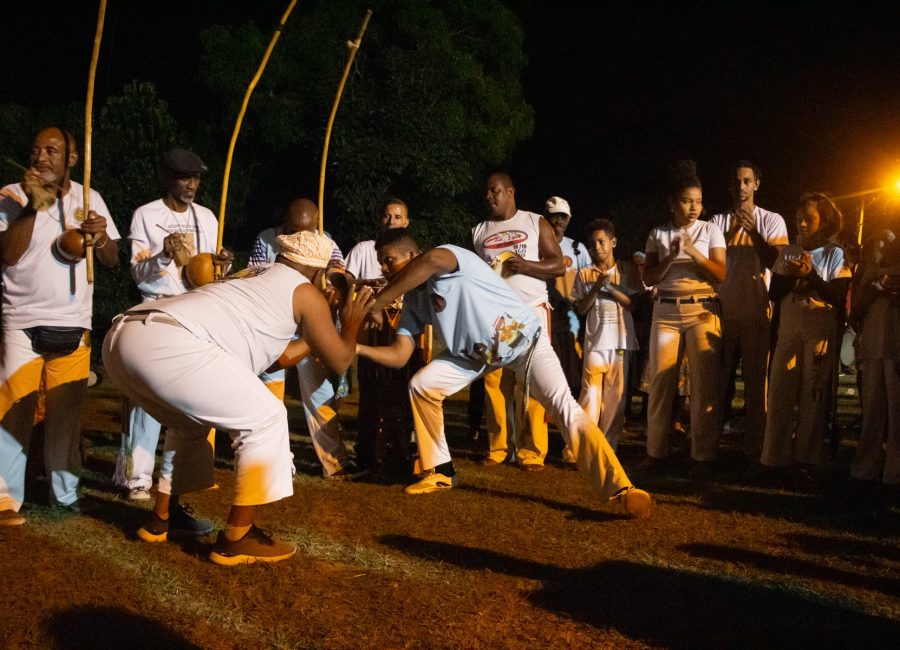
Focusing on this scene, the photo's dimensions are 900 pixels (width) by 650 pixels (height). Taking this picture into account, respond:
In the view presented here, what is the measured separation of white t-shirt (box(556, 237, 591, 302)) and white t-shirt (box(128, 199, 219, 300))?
3.71 metres

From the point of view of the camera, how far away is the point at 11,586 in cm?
413

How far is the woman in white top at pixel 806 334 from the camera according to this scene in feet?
20.8

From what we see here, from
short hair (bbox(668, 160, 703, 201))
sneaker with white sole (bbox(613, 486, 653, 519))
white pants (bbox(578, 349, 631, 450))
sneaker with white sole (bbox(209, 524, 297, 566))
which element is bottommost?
sneaker with white sole (bbox(209, 524, 297, 566))

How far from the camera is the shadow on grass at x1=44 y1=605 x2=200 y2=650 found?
3502 mm

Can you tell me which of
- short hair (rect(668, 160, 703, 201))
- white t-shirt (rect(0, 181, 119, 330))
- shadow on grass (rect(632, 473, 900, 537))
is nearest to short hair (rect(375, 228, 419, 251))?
white t-shirt (rect(0, 181, 119, 330))

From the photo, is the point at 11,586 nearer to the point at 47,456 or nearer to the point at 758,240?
the point at 47,456

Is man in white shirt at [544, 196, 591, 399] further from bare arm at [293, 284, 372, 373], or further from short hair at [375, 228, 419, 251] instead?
bare arm at [293, 284, 372, 373]

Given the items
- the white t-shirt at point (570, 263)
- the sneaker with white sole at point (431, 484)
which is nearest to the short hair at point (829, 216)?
the white t-shirt at point (570, 263)

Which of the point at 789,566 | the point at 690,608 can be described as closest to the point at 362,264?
the point at 789,566

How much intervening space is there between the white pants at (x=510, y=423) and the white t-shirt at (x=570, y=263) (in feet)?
3.95

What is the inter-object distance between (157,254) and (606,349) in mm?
3750

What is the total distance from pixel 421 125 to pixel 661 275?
1514 cm

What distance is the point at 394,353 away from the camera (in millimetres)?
6086

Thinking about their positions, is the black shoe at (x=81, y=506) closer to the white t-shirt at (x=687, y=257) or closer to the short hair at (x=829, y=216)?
the white t-shirt at (x=687, y=257)
